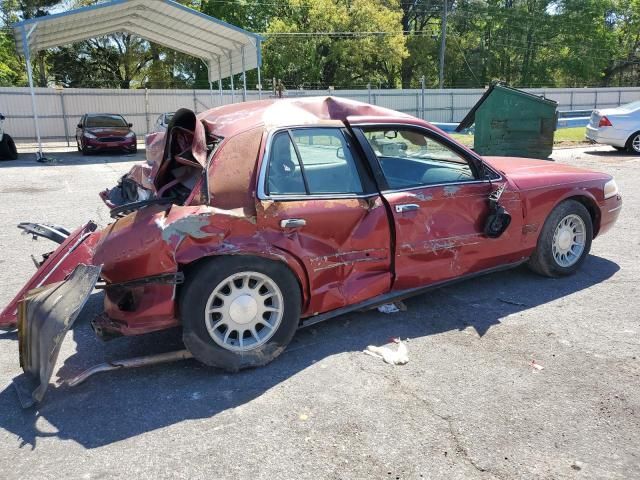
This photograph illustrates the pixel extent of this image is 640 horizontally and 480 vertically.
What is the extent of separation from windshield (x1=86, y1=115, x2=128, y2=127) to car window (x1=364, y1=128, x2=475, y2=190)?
16725 millimetres

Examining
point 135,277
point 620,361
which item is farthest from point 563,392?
point 135,277

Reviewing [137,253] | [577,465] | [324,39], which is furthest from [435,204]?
[324,39]

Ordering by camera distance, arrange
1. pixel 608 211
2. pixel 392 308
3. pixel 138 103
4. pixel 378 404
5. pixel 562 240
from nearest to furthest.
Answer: pixel 378 404
pixel 392 308
pixel 562 240
pixel 608 211
pixel 138 103

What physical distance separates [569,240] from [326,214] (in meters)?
2.70

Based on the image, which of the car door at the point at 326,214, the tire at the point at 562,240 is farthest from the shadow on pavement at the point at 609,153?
the car door at the point at 326,214

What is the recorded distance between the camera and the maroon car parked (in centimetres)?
1814

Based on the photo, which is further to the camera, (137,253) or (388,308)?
(388,308)

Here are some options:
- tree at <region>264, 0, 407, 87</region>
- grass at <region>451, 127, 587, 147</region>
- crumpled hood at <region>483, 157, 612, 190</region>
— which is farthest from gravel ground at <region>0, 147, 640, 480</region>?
tree at <region>264, 0, 407, 87</region>

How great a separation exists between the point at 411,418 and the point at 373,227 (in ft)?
4.57

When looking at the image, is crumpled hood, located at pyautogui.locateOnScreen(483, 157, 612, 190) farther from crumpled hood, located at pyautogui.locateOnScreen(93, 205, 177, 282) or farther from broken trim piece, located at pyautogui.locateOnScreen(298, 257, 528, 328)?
crumpled hood, located at pyautogui.locateOnScreen(93, 205, 177, 282)

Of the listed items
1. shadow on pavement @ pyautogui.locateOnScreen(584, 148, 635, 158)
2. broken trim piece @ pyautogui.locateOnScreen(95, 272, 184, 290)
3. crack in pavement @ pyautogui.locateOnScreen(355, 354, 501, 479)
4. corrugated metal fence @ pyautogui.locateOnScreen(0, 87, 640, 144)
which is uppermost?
corrugated metal fence @ pyautogui.locateOnScreen(0, 87, 640, 144)

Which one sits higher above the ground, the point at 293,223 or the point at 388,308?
the point at 293,223

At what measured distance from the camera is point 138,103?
25172 mm

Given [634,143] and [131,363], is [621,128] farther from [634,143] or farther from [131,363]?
[131,363]
